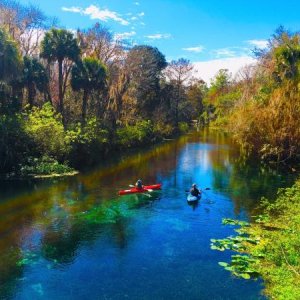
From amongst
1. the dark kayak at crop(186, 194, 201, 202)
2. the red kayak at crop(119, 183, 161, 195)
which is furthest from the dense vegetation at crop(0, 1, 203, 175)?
the dark kayak at crop(186, 194, 201, 202)

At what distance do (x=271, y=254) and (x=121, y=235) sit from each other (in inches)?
280

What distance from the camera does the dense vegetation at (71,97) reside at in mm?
31734

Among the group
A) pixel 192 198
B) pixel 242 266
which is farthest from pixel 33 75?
pixel 242 266

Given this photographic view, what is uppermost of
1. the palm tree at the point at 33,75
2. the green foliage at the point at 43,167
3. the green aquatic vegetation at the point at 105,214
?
the palm tree at the point at 33,75

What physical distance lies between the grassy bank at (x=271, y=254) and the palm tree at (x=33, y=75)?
28.3m

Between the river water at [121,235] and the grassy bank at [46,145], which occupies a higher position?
the grassy bank at [46,145]

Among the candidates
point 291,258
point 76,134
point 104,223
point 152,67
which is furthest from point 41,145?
point 152,67

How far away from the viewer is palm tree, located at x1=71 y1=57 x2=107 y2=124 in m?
43.2

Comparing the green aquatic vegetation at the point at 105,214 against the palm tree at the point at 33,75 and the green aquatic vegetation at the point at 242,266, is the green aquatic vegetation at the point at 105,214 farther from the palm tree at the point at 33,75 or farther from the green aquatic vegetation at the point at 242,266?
the palm tree at the point at 33,75

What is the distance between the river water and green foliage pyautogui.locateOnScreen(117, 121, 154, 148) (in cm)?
1455

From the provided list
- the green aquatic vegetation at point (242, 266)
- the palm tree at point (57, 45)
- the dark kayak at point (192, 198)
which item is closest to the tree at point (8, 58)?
the palm tree at point (57, 45)

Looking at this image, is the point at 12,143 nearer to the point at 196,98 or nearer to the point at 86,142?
the point at 86,142

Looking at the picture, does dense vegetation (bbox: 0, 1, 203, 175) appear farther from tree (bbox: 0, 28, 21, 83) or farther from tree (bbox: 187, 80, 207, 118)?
tree (bbox: 187, 80, 207, 118)

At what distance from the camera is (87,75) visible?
143 feet
